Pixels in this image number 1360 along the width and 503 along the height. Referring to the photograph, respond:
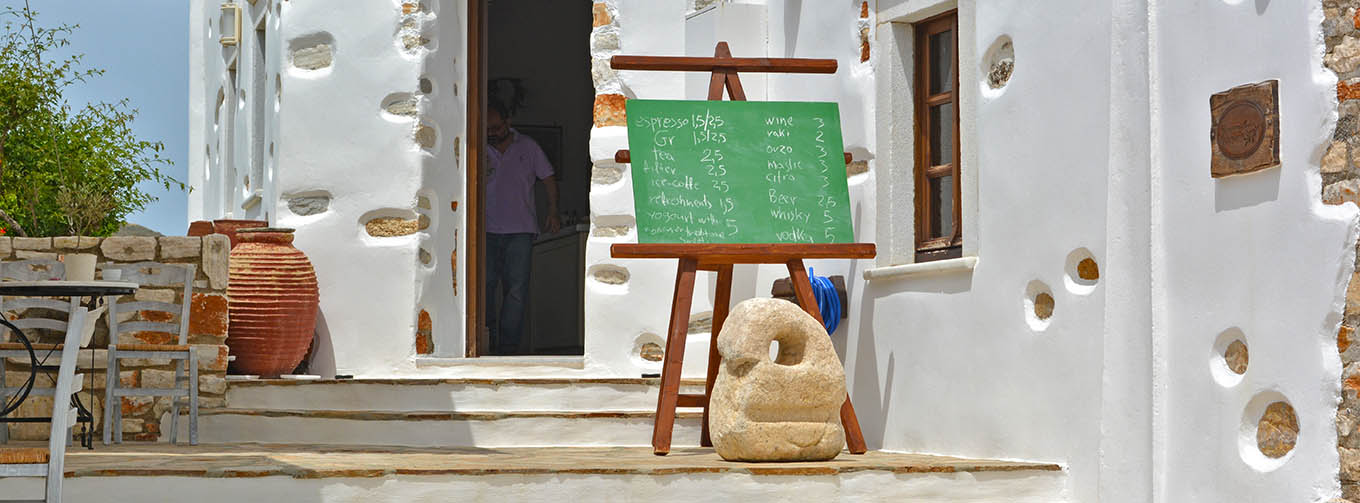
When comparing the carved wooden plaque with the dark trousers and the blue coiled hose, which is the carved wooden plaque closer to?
the blue coiled hose

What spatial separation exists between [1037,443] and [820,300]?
132 cm

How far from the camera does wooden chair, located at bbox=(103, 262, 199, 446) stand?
5.99 meters

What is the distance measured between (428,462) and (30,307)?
2.27 metres

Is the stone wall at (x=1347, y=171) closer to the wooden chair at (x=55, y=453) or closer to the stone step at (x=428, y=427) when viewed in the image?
the stone step at (x=428, y=427)

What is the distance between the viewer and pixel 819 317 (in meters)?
5.56

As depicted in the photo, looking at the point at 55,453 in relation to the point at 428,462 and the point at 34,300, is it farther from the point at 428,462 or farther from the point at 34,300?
the point at 34,300

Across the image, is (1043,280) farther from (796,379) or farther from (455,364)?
(455,364)

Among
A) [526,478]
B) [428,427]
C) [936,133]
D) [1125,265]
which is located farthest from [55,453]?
[936,133]

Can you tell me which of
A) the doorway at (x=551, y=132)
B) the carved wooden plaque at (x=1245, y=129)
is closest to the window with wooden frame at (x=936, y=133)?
the carved wooden plaque at (x=1245, y=129)

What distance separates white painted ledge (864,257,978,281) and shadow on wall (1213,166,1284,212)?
1196mm

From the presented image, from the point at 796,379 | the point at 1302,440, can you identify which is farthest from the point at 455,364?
the point at 1302,440

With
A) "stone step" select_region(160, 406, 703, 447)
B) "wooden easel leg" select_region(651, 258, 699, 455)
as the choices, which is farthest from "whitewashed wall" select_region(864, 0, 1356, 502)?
"stone step" select_region(160, 406, 703, 447)

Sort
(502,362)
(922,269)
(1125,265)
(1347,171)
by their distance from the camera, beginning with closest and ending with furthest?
(1347,171) < (1125,265) < (922,269) < (502,362)

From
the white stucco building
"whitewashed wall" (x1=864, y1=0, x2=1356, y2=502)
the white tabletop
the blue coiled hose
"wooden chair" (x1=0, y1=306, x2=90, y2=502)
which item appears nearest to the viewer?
"wooden chair" (x1=0, y1=306, x2=90, y2=502)
